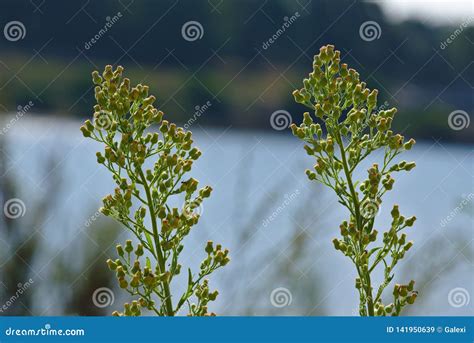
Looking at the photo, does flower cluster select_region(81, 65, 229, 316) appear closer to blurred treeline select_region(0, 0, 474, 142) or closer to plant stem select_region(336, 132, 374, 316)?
plant stem select_region(336, 132, 374, 316)

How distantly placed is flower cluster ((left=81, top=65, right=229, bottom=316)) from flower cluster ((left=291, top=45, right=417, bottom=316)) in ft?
0.64

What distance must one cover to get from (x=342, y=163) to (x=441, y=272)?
1.39 meters

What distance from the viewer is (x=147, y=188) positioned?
113 centimetres

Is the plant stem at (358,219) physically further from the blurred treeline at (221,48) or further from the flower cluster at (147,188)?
the blurred treeline at (221,48)

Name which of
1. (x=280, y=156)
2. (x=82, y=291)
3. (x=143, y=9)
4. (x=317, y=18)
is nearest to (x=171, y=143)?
(x=280, y=156)

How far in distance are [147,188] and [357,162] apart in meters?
0.33

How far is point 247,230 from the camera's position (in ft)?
7.03

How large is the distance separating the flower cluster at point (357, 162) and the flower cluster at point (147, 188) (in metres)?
0.20

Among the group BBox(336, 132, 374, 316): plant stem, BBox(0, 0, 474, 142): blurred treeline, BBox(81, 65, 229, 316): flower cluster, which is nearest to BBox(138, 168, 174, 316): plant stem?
BBox(81, 65, 229, 316): flower cluster

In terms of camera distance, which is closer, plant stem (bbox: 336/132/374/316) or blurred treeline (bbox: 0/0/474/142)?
plant stem (bbox: 336/132/374/316)

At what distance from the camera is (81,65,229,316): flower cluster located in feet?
3.61

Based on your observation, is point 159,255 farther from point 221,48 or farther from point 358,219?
point 221,48

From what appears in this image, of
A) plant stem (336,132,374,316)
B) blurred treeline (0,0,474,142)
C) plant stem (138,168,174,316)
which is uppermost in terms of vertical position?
blurred treeline (0,0,474,142)

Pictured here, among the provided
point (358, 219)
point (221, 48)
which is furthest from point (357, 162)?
point (221, 48)
